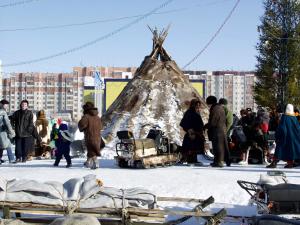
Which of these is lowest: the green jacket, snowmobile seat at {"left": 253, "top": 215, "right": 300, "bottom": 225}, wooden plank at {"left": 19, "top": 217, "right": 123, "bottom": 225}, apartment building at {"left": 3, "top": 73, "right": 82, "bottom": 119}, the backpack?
wooden plank at {"left": 19, "top": 217, "right": 123, "bottom": 225}

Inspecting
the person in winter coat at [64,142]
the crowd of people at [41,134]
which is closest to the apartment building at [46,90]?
the crowd of people at [41,134]

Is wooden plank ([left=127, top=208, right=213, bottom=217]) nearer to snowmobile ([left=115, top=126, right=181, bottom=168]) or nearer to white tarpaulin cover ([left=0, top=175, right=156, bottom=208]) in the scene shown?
white tarpaulin cover ([left=0, top=175, right=156, bottom=208])

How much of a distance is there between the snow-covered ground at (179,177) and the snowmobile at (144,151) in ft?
1.02

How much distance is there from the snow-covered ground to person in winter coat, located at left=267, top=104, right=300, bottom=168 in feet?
1.10

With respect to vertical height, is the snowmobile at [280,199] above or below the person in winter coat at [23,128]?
below

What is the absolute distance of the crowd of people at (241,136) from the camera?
11977 millimetres

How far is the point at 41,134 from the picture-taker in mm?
17266

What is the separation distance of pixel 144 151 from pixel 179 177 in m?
2.24

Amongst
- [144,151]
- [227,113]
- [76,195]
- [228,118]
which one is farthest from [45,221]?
[228,118]

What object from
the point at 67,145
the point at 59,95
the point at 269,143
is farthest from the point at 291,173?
the point at 59,95

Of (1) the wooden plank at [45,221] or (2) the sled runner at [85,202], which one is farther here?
(1) the wooden plank at [45,221]

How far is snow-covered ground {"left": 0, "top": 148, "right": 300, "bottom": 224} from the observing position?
8.51 m

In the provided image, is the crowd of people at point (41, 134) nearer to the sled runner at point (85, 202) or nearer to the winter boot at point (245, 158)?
the winter boot at point (245, 158)

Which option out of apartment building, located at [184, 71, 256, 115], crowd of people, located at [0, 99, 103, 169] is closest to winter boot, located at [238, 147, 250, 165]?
crowd of people, located at [0, 99, 103, 169]
